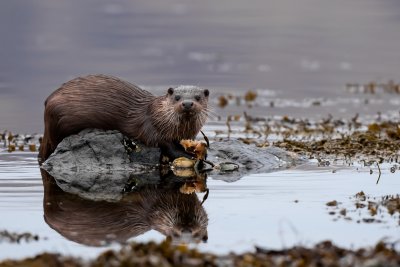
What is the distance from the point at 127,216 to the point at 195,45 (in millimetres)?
15580

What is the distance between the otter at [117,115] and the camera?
888 cm

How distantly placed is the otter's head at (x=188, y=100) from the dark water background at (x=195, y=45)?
3.70 m

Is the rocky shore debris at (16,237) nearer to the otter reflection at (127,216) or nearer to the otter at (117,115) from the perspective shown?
the otter reflection at (127,216)

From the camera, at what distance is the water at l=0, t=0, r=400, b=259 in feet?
21.1

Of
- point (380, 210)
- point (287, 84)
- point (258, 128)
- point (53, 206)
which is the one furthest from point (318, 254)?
point (287, 84)

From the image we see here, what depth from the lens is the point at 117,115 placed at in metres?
9.03

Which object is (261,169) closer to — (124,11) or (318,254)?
(318,254)

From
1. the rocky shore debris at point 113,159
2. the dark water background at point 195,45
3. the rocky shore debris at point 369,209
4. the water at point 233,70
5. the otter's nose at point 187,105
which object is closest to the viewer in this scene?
the water at point 233,70

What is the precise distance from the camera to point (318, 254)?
5.27 m

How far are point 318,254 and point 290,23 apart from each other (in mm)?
21428

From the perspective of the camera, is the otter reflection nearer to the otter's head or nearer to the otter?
the otter's head

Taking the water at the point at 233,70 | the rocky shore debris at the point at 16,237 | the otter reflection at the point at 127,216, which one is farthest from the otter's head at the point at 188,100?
the rocky shore debris at the point at 16,237

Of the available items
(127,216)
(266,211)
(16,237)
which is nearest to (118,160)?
(127,216)

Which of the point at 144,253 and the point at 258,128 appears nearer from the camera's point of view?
the point at 144,253
